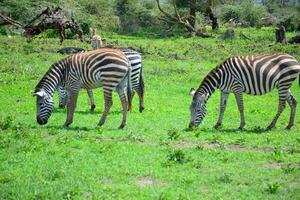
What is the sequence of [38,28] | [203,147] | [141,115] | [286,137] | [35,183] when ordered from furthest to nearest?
[38,28], [141,115], [286,137], [203,147], [35,183]

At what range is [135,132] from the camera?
44.0 feet

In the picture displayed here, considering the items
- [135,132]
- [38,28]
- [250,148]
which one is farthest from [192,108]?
[38,28]

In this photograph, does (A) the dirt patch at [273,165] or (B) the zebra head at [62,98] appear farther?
(B) the zebra head at [62,98]

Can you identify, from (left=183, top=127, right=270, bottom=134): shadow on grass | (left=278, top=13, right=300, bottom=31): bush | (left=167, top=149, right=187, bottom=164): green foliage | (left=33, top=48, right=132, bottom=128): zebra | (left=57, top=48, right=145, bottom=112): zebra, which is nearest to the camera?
(left=167, top=149, right=187, bottom=164): green foliage

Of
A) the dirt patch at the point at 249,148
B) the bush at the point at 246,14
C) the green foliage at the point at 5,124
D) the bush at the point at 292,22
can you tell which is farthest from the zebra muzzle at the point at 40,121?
the bush at the point at 246,14

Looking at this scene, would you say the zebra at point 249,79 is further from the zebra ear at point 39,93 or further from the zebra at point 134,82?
the zebra ear at point 39,93

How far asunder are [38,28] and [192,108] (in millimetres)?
19215

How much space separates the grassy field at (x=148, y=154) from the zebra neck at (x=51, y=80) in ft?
3.35

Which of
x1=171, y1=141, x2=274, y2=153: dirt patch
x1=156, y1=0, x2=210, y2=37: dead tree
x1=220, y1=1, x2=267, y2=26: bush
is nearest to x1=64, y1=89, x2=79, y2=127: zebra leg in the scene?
x1=171, y1=141, x2=274, y2=153: dirt patch

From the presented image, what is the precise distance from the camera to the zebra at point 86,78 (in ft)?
45.2

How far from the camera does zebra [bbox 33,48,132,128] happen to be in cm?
1378

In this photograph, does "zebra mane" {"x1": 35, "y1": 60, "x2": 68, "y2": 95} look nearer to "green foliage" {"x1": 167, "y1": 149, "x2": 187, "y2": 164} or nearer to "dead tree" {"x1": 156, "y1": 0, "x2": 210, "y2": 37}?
"green foliage" {"x1": 167, "y1": 149, "x2": 187, "y2": 164}

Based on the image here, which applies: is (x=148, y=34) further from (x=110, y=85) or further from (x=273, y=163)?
(x=273, y=163)

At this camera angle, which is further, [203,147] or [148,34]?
[148,34]
